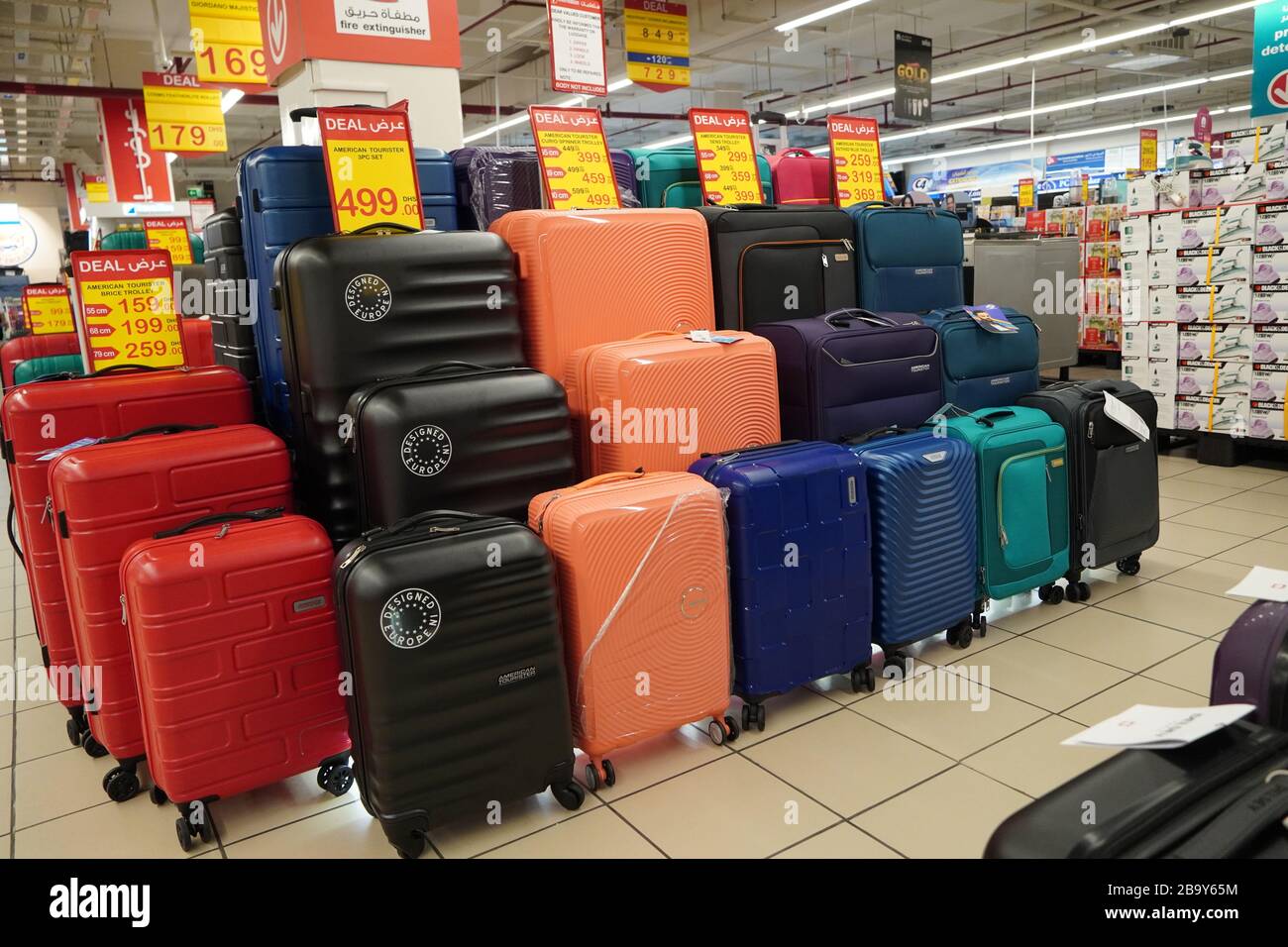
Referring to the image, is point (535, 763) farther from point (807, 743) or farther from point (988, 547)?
point (988, 547)

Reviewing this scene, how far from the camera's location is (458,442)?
2.38 meters

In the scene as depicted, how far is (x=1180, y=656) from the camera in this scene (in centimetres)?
299

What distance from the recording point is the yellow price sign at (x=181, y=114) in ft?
30.3

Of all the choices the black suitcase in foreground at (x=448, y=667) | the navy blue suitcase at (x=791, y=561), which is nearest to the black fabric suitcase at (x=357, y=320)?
the black suitcase in foreground at (x=448, y=667)

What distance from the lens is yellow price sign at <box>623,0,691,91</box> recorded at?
29.0ft

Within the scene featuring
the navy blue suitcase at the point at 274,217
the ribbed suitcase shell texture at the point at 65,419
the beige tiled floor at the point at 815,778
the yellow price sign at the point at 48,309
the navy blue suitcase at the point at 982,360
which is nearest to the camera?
the beige tiled floor at the point at 815,778

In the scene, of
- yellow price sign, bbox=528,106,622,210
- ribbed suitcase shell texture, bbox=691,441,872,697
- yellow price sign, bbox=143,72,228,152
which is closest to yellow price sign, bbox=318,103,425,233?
yellow price sign, bbox=528,106,622,210

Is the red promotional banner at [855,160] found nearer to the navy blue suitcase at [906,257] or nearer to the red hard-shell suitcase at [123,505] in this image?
the navy blue suitcase at [906,257]

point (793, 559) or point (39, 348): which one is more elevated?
point (39, 348)

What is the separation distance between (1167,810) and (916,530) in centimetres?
193

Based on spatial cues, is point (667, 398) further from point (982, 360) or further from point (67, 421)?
point (67, 421)

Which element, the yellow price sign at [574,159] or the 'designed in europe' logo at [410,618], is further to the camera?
the yellow price sign at [574,159]

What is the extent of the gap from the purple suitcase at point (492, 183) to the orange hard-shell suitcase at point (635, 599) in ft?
3.90

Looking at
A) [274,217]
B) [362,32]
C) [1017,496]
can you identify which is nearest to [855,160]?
[1017,496]
